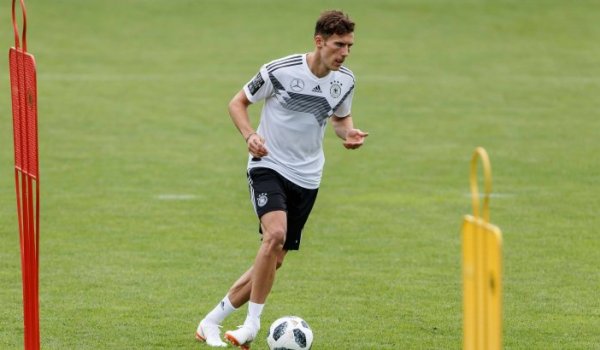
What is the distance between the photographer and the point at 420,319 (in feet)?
32.7

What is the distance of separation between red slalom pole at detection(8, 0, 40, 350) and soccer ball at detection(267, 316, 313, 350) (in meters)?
1.86

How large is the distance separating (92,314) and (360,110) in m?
14.6

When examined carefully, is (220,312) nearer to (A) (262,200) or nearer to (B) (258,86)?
(A) (262,200)

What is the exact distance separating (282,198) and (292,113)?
22.8 inches

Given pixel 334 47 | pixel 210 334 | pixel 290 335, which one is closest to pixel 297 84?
pixel 334 47

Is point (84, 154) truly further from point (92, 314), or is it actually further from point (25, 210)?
point (25, 210)

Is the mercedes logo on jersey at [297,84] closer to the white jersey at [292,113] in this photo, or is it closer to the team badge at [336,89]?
the white jersey at [292,113]

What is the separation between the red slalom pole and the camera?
7109 millimetres

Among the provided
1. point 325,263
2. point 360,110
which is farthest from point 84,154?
point 325,263

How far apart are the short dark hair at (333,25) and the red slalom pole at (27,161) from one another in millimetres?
2144

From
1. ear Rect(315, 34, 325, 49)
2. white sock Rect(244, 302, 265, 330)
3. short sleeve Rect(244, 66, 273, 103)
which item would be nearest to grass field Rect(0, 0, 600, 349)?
white sock Rect(244, 302, 265, 330)

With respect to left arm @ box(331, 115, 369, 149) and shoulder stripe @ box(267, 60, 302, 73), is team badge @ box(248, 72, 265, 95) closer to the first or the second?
shoulder stripe @ box(267, 60, 302, 73)

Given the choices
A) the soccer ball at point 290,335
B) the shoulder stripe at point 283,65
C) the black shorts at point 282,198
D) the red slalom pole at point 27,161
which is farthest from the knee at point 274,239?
the red slalom pole at point 27,161

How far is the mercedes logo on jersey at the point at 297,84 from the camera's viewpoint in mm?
9000
